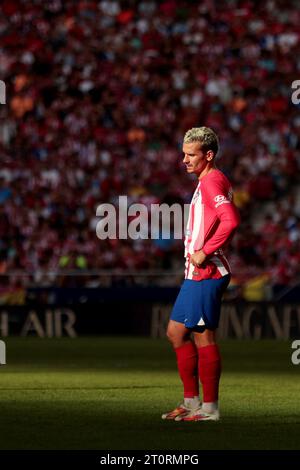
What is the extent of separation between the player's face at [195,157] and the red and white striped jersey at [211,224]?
9cm

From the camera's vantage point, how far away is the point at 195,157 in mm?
9508

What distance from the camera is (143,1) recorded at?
3109 centimetres

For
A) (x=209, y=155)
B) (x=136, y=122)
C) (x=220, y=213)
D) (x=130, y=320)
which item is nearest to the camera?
(x=220, y=213)

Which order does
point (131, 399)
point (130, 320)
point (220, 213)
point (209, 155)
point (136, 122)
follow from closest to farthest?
point (220, 213), point (209, 155), point (131, 399), point (130, 320), point (136, 122)

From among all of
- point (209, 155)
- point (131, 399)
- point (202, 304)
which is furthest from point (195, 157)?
point (131, 399)

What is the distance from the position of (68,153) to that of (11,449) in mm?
20919

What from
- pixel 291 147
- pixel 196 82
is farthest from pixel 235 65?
pixel 291 147

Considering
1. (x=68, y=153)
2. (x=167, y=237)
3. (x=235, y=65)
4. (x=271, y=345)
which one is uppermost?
(x=235, y=65)

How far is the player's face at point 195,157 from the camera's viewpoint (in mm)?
9500

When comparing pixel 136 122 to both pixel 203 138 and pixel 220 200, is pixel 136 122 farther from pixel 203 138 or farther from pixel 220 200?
pixel 220 200

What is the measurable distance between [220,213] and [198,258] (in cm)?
36

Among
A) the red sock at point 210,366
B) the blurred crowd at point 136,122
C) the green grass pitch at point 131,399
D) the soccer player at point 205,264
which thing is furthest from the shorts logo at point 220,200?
the blurred crowd at point 136,122

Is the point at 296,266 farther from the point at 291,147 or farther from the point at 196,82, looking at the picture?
the point at 196,82

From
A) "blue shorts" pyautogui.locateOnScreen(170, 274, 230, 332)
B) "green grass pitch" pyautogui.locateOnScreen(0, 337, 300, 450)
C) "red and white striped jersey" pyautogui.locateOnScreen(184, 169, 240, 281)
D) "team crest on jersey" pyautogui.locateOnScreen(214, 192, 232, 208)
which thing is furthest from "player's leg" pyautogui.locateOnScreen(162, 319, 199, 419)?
"team crest on jersey" pyautogui.locateOnScreen(214, 192, 232, 208)
